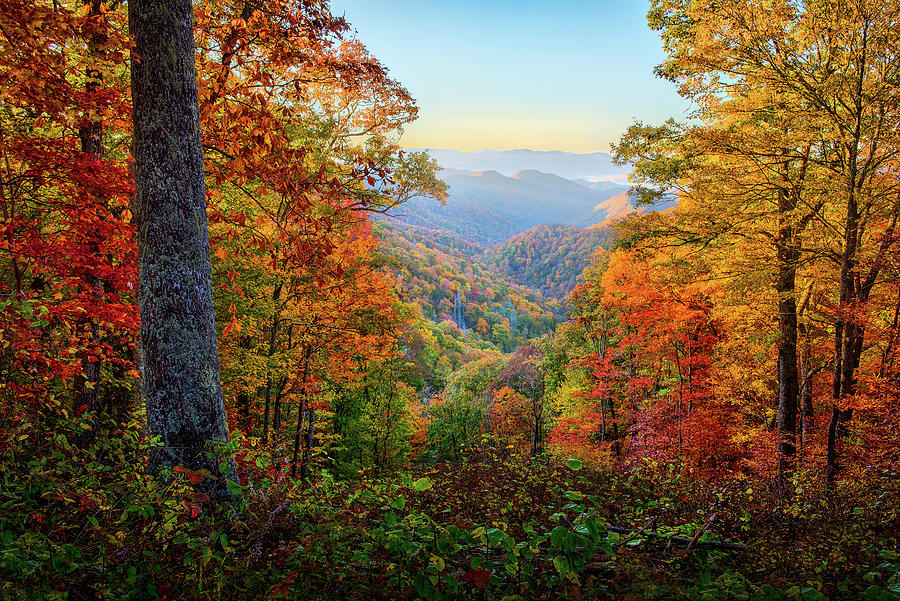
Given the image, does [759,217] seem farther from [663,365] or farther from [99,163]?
[99,163]

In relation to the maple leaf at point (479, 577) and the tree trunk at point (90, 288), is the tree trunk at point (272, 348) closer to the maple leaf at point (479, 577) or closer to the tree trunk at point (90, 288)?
the tree trunk at point (90, 288)

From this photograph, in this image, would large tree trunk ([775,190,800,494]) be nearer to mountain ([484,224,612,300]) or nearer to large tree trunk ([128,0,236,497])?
large tree trunk ([128,0,236,497])

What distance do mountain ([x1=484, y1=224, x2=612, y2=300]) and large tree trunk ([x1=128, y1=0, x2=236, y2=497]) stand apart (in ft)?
473

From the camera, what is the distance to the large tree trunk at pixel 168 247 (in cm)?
339

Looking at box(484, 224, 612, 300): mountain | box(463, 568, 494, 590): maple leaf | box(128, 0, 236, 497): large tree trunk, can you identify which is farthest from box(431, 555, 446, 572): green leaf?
box(484, 224, 612, 300): mountain

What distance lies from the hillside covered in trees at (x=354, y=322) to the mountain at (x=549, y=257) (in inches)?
5330

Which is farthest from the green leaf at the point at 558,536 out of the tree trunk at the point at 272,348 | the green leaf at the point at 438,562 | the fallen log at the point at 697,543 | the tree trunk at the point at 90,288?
the tree trunk at the point at 272,348

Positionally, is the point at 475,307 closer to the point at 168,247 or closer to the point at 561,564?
the point at 168,247

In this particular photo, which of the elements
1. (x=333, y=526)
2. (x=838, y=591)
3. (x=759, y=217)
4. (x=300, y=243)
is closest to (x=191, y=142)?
(x=300, y=243)

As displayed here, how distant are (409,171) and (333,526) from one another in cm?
906

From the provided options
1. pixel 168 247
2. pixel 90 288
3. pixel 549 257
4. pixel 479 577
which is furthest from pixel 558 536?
pixel 549 257

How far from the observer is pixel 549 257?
17225 centimetres

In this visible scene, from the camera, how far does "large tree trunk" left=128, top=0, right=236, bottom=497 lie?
11.1 feet

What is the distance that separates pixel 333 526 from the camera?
109 inches
